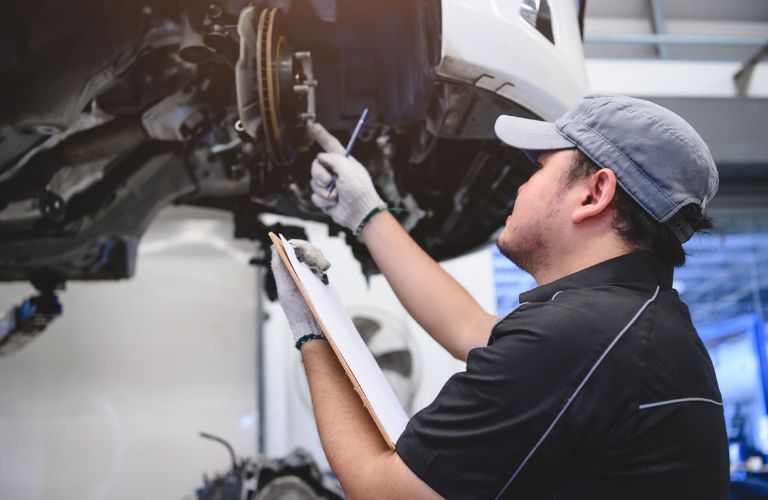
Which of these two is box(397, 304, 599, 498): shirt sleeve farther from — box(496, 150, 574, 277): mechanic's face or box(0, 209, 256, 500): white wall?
box(0, 209, 256, 500): white wall

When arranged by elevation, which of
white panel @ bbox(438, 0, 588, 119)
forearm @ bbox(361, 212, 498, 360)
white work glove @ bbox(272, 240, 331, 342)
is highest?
white panel @ bbox(438, 0, 588, 119)

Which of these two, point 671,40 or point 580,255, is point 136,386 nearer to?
point 580,255

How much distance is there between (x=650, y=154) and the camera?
0.96 metres

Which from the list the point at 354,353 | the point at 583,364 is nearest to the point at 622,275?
the point at 583,364

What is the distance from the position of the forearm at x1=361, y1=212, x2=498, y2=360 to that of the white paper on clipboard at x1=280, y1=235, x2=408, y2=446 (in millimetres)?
291

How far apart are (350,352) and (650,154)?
0.53 metres

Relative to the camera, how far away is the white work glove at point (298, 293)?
1.12 metres

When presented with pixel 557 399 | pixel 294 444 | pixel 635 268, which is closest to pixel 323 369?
pixel 557 399

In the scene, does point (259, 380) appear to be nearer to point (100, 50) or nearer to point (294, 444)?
point (294, 444)

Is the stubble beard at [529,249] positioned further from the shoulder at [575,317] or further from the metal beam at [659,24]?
the metal beam at [659,24]

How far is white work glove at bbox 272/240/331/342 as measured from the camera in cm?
112

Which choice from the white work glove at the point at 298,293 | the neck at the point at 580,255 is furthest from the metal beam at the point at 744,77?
the white work glove at the point at 298,293

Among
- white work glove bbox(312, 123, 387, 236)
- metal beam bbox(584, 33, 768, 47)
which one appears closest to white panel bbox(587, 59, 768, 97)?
metal beam bbox(584, 33, 768, 47)

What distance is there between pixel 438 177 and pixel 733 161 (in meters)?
3.35
